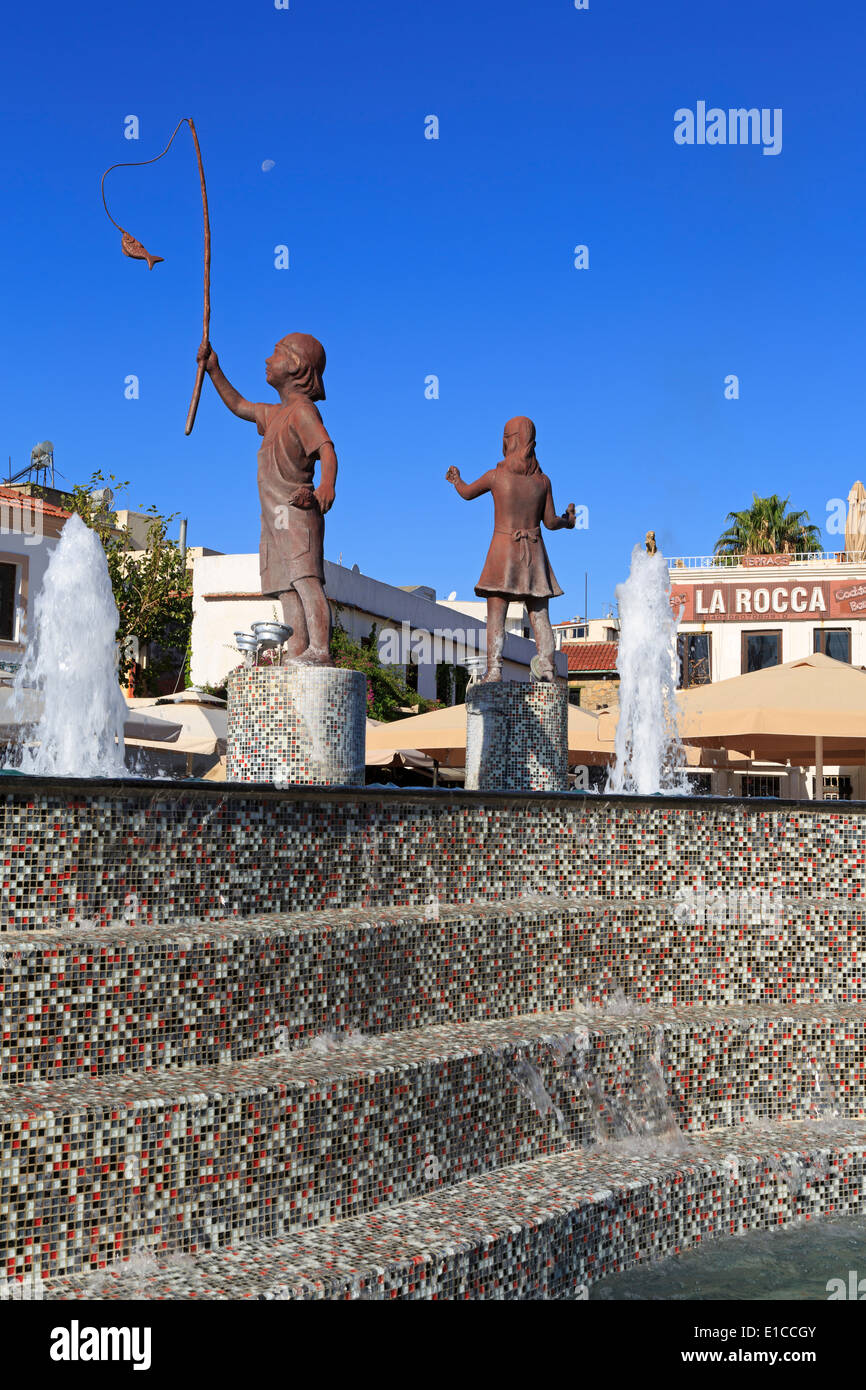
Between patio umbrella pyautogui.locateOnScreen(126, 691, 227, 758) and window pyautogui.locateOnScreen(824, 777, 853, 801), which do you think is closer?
patio umbrella pyautogui.locateOnScreen(126, 691, 227, 758)

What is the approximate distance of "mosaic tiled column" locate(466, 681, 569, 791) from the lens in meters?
10.6

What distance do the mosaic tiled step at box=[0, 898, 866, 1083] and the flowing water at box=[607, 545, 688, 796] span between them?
13.5 feet

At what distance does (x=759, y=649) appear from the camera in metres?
33.4

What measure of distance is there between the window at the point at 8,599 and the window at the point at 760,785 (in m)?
16.2

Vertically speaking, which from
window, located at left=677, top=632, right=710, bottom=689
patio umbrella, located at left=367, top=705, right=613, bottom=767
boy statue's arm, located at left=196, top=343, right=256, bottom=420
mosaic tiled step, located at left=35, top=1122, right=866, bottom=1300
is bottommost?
mosaic tiled step, located at left=35, top=1122, right=866, bottom=1300

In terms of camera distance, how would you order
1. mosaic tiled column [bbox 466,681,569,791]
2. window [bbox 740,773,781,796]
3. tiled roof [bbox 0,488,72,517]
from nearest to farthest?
mosaic tiled column [bbox 466,681,569,791] < tiled roof [bbox 0,488,72,517] < window [bbox 740,773,781,796]

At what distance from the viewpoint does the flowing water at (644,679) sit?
11391mm

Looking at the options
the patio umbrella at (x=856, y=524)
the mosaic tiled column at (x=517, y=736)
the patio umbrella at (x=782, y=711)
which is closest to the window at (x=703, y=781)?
the patio umbrella at (x=856, y=524)

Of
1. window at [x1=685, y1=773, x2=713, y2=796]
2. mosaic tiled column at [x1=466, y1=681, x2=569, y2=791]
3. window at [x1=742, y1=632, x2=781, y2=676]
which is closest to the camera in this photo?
mosaic tiled column at [x1=466, y1=681, x2=569, y2=791]

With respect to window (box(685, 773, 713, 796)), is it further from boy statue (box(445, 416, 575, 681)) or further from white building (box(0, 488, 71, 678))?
boy statue (box(445, 416, 575, 681))

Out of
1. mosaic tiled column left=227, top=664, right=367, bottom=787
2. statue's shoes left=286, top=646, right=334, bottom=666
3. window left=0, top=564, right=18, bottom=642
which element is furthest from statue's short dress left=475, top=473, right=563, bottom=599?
window left=0, top=564, right=18, bottom=642
